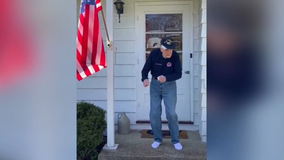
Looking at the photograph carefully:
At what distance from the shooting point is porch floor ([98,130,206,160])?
327 cm

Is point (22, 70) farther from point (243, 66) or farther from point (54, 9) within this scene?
point (243, 66)

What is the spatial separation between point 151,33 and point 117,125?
165 centimetres

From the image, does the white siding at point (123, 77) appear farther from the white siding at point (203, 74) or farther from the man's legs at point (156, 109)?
the man's legs at point (156, 109)

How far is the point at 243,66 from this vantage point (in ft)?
3.15

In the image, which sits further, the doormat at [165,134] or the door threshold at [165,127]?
the door threshold at [165,127]

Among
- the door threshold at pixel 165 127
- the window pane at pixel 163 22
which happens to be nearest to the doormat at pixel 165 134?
the door threshold at pixel 165 127

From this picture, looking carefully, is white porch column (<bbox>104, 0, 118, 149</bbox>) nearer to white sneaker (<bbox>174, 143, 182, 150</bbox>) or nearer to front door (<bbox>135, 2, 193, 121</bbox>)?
white sneaker (<bbox>174, 143, 182, 150</bbox>)

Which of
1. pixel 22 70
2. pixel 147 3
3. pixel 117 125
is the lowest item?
pixel 117 125

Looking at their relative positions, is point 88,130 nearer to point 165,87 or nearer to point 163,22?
A: point 165,87

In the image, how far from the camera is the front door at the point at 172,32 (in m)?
4.40

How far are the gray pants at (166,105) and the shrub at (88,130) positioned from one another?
805 millimetres

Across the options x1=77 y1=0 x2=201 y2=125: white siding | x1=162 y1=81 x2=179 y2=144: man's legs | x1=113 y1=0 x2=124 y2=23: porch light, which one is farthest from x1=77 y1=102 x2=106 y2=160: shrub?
x1=113 y1=0 x2=124 y2=23: porch light

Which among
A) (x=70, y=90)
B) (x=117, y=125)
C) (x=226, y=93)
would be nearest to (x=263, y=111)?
(x=226, y=93)

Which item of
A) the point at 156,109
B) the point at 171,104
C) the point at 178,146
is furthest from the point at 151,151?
the point at 171,104
